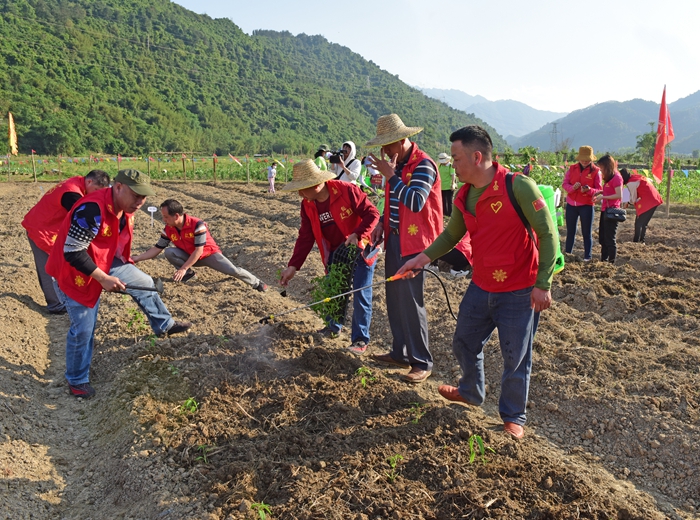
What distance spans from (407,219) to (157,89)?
78033 mm

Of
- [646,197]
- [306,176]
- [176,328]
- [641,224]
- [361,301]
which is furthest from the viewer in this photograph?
[641,224]

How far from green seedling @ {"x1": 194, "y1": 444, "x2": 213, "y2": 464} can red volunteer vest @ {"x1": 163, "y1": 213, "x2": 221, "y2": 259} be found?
3375 mm

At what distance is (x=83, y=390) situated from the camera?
14.7ft

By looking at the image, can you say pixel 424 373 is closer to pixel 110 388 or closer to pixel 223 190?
pixel 110 388

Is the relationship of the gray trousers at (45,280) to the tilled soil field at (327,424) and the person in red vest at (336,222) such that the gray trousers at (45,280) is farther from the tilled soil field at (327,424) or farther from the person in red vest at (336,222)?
the person in red vest at (336,222)

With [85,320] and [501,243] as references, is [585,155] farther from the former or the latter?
[85,320]

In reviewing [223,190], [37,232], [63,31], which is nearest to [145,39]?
[63,31]

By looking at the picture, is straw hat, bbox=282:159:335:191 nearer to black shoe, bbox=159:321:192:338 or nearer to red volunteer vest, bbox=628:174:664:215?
black shoe, bbox=159:321:192:338

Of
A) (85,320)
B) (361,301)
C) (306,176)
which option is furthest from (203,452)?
(306,176)

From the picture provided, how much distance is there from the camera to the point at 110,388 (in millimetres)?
4582

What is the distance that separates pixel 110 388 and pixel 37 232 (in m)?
2.30

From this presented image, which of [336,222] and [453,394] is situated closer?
[453,394]

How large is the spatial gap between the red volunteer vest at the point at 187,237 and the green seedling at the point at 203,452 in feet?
11.1

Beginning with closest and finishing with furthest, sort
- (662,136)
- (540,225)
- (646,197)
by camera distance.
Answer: (540,225) < (646,197) < (662,136)
